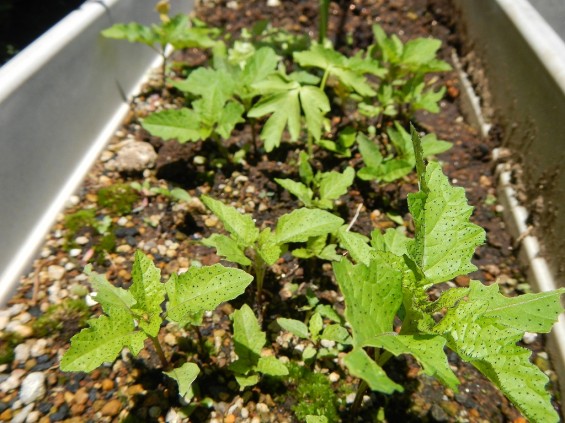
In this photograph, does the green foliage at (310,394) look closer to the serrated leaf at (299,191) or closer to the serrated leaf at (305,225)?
the serrated leaf at (305,225)

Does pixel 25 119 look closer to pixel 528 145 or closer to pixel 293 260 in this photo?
pixel 293 260

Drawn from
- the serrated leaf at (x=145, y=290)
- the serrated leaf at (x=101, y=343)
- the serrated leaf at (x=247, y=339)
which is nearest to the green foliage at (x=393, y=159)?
the serrated leaf at (x=247, y=339)

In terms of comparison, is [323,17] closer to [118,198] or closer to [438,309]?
[118,198]

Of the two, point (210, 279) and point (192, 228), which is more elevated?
point (210, 279)

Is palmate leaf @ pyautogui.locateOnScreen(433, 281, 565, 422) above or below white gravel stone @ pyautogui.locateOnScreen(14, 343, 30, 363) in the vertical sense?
above

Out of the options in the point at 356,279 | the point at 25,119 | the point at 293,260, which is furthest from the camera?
the point at 293,260

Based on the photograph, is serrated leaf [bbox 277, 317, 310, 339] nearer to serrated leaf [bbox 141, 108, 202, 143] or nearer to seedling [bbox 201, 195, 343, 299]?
seedling [bbox 201, 195, 343, 299]

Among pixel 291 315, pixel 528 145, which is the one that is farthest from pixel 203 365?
pixel 528 145

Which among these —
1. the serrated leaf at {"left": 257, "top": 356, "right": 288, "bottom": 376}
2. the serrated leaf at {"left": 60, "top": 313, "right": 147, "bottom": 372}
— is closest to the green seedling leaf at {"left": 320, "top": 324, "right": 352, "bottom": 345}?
the serrated leaf at {"left": 257, "top": 356, "right": 288, "bottom": 376}
